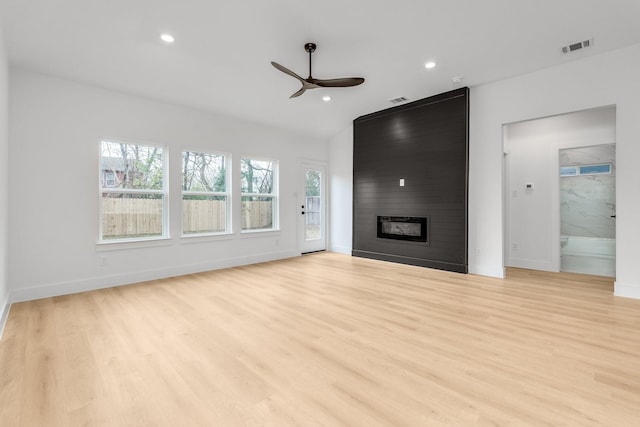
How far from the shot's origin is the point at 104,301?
351 centimetres

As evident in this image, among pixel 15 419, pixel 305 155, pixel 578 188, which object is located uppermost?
pixel 305 155

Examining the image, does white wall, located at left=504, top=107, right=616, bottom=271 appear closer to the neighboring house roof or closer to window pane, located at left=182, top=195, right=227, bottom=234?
window pane, located at left=182, top=195, right=227, bottom=234

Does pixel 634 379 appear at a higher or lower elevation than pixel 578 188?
lower

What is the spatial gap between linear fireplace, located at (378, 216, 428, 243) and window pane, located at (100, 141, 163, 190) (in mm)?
4098

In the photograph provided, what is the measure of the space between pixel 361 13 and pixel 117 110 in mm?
3572

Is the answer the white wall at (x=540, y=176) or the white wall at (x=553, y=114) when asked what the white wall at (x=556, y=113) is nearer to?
the white wall at (x=553, y=114)

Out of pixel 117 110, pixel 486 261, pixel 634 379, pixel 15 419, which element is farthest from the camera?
pixel 486 261

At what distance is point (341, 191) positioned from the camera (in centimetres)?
695

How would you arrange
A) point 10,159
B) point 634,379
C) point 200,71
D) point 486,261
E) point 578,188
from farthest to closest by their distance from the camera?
1. point 578,188
2. point 486,261
3. point 200,71
4. point 10,159
5. point 634,379

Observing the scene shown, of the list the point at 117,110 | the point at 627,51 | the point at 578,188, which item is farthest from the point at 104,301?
the point at 578,188

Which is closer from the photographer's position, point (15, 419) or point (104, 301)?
point (15, 419)

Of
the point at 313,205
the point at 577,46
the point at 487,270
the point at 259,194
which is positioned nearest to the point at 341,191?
the point at 313,205

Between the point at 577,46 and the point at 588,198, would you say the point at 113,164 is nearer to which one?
the point at 577,46

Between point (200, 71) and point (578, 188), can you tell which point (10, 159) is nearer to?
point (200, 71)
